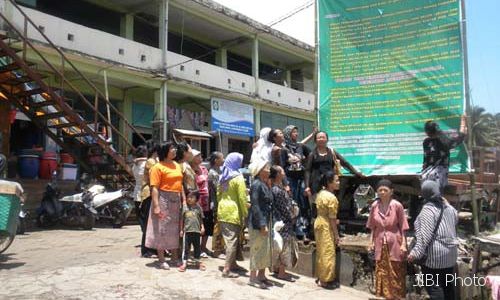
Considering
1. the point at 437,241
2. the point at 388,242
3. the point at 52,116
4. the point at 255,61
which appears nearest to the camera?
the point at 437,241

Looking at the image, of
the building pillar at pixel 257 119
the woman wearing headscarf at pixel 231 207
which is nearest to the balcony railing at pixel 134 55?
the building pillar at pixel 257 119

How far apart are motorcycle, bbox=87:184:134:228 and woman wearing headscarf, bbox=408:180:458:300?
259 inches

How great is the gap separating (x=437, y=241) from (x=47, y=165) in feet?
29.8

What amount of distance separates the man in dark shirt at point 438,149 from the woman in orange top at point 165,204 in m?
3.19

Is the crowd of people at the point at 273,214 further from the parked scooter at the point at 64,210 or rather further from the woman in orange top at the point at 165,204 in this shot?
the parked scooter at the point at 64,210

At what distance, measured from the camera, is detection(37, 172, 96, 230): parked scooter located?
891cm

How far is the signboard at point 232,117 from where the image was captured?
16.2m

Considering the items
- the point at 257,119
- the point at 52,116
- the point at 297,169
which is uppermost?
the point at 257,119

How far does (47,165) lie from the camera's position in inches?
421

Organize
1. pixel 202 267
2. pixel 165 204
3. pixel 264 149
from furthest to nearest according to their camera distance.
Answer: pixel 264 149 → pixel 202 267 → pixel 165 204

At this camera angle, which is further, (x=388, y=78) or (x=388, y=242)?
(x=388, y=78)

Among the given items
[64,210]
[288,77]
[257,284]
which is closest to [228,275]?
[257,284]

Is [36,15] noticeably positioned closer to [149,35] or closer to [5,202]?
[149,35]

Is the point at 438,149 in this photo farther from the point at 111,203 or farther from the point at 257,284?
A: the point at 111,203
